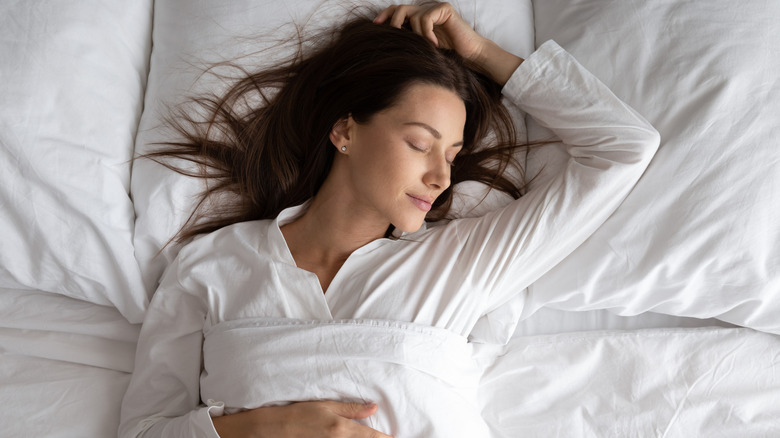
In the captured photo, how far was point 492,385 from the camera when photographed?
155 cm

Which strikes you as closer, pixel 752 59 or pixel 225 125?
pixel 752 59

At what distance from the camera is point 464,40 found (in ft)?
4.92

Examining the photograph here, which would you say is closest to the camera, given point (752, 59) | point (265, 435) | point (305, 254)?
point (265, 435)

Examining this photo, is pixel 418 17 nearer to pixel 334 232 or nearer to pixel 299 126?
pixel 299 126

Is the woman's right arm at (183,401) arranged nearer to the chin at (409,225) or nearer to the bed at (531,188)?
the bed at (531,188)

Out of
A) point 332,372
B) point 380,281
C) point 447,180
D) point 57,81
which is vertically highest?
point 57,81

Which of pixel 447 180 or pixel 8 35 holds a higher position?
pixel 8 35

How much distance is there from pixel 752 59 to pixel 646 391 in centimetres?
83

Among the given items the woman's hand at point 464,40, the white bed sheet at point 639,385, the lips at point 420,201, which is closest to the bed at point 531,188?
the white bed sheet at point 639,385

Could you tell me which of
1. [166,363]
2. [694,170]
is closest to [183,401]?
[166,363]

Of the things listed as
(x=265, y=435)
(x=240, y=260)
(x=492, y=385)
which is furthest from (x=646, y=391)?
(x=240, y=260)

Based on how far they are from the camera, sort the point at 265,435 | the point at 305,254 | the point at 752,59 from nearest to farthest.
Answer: the point at 265,435 < the point at 752,59 < the point at 305,254

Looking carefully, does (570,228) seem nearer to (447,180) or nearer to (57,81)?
(447,180)

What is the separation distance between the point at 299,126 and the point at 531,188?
624mm
